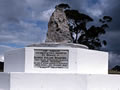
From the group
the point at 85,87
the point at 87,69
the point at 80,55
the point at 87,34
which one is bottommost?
the point at 85,87

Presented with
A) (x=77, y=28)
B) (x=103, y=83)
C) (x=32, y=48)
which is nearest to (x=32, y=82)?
(x=32, y=48)

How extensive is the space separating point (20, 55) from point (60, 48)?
1502 millimetres

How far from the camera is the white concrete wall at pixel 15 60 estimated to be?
8.23 m

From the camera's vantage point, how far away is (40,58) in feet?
26.4

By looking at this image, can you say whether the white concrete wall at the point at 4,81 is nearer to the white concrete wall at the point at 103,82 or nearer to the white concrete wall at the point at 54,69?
the white concrete wall at the point at 54,69

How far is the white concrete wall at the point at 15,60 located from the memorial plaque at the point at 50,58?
0.50 meters

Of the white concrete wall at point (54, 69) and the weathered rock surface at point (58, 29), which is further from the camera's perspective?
the weathered rock surface at point (58, 29)

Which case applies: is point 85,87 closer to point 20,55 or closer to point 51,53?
point 51,53

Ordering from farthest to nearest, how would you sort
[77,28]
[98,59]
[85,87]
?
[77,28]
[98,59]
[85,87]

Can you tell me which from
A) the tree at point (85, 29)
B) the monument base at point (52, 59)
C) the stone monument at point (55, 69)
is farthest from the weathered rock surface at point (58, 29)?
the tree at point (85, 29)

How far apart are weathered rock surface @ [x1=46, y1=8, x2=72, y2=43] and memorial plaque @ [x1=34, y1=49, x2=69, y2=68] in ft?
4.54

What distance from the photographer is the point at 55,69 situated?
7992 millimetres

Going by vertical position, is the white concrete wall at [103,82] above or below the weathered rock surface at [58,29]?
below

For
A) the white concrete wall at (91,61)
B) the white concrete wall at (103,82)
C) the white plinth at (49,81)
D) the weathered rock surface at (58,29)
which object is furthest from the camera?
the weathered rock surface at (58,29)
